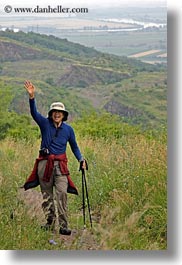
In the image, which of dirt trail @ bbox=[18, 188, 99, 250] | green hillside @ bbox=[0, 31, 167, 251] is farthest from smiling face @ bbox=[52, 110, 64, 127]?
dirt trail @ bbox=[18, 188, 99, 250]

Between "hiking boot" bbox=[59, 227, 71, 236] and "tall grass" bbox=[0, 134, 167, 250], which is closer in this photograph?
"tall grass" bbox=[0, 134, 167, 250]

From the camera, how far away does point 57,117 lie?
14711 millimetres

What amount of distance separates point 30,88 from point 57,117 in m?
0.32

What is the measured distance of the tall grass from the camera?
14.7 m

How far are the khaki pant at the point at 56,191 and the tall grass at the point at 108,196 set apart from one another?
11 cm

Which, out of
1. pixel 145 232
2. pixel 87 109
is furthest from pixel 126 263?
pixel 87 109

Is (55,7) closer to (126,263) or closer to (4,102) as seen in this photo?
(4,102)

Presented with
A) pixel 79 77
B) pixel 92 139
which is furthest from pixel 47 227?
pixel 79 77

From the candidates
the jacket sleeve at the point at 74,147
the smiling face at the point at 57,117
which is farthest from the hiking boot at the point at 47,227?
the smiling face at the point at 57,117

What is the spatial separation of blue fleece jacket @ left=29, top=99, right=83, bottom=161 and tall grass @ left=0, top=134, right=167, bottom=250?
11 cm

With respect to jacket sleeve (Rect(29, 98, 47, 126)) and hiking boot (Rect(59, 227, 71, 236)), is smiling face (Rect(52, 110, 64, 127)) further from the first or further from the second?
hiking boot (Rect(59, 227, 71, 236))

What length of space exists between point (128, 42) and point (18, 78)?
0.97m

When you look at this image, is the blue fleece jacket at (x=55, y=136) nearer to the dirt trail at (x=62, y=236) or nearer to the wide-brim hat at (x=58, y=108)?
the wide-brim hat at (x=58, y=108)

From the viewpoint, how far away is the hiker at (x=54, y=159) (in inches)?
579
